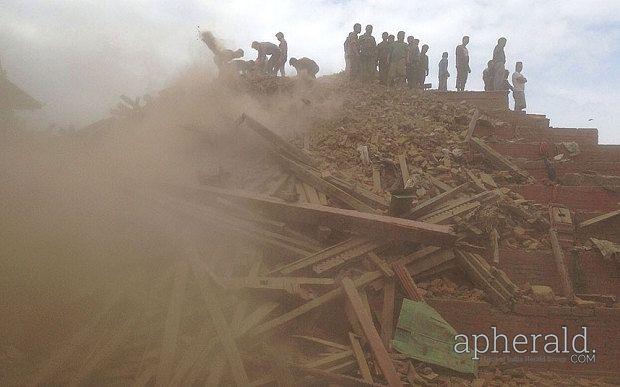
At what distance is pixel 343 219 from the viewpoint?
633 cm

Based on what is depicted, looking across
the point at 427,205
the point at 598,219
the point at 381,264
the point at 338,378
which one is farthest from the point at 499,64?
the point at 338,378

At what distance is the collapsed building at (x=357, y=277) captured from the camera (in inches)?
191

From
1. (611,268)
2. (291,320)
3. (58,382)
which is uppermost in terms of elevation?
(611,268)

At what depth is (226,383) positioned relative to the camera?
4.55m

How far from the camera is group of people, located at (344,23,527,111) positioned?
1398cm

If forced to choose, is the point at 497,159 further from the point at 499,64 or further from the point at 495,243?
Result: the point at 499,64

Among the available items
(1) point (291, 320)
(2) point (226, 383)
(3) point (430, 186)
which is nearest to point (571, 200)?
(3) point (430, 186)

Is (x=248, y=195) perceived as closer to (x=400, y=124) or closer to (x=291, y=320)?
(x=291, y=320)

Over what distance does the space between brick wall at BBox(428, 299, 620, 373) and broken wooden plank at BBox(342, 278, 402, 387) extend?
1.08 metres

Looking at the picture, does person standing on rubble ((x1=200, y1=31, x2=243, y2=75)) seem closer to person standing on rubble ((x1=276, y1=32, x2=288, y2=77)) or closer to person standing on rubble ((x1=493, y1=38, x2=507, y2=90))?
person standing on rubble ((x1=276, y1=32, x2=288, y2=77))

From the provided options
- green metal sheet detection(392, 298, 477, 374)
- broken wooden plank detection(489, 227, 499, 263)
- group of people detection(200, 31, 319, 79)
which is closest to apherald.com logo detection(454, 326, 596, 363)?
green metal sheet detection(392, 298, 477, 374)

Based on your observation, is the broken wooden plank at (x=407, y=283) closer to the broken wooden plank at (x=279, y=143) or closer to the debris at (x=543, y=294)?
the debris at (x=543, y=294)

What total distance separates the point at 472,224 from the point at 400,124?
511cm

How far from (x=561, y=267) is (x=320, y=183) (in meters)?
3.97
